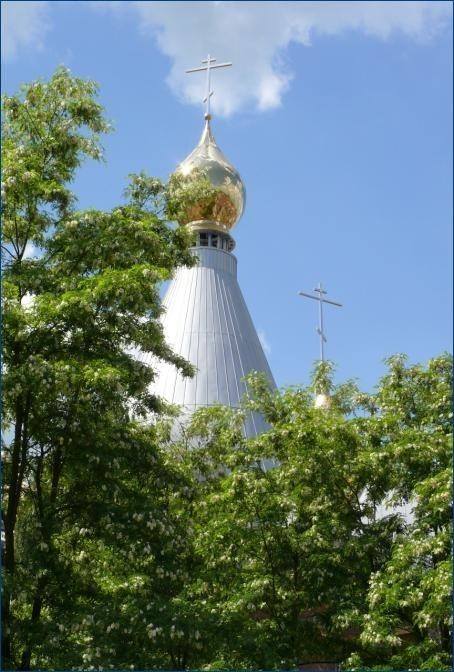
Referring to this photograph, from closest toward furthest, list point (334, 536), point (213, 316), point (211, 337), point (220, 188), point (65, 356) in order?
1. point (65, 356)
2. point (334, 536)
3. point (211, 337)
4. point (213, 316)
5. point (220, 188)

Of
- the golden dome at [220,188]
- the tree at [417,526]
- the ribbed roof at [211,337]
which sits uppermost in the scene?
the golden dome at [220,188]

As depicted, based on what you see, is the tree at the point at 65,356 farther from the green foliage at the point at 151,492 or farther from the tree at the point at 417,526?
the tree at the point at 417,526

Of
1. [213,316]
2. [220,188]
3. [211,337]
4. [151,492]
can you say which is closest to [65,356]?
[151,492]

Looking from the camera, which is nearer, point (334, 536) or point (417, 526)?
point (417, 526)

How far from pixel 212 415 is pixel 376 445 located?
3248mm

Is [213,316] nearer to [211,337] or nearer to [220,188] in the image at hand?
[211,337]

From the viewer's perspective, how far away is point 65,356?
38.3ft

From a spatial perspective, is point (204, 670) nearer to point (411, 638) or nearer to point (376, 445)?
point (411, 638)

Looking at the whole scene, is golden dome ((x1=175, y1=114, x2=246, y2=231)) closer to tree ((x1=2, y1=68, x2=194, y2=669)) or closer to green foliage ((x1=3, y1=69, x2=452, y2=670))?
green foliage ((x1=3, y1=69, x2=452, y2=670))

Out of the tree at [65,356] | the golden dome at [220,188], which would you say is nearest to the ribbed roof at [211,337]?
the golden dome at [220,188]

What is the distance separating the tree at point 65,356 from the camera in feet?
36.5

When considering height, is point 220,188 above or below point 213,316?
above

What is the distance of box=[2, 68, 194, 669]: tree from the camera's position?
438 inches

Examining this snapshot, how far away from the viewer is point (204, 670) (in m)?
11.8
